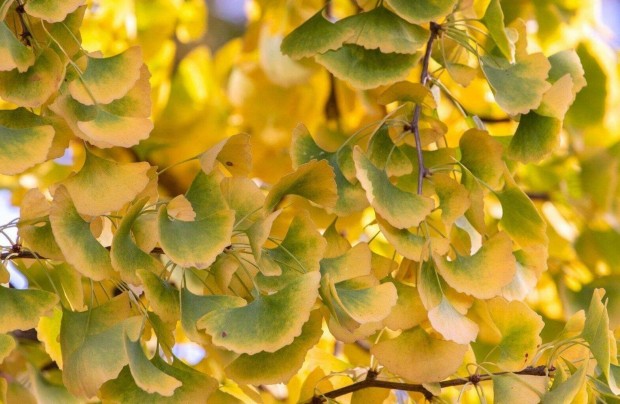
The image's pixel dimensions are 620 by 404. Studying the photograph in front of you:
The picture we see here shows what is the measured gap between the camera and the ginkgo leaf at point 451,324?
1.49 feet

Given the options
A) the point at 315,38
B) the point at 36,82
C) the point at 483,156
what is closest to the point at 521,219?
the point at 483,156

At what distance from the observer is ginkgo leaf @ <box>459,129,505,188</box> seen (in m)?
0.53

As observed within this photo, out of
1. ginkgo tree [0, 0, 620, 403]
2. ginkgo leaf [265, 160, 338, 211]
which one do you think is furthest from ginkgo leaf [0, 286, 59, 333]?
ginkgo leaf [265, 160, 338, 211]

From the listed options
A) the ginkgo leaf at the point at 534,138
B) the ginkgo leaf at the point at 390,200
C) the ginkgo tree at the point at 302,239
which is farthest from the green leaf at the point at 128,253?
the ginkgo leaf at the point at 534,138

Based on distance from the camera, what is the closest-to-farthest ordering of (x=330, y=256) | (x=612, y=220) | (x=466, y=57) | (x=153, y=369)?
(x=153, y=369)
(x=330, y=256)
(x=466, y=57)
(x=612, y=220)

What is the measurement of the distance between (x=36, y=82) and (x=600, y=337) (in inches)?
11.1

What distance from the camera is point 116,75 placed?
1.49 feet

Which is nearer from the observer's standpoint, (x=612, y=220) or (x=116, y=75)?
(x=116, y=75)

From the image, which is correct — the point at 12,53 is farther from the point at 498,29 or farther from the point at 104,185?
the point at 498,29

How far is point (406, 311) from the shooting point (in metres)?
0.50

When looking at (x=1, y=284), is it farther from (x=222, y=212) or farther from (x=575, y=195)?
(x=575, y=195)

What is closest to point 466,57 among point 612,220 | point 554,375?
point 554,375

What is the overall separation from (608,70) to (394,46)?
650 mm

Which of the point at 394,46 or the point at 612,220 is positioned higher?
the point at 394,46
